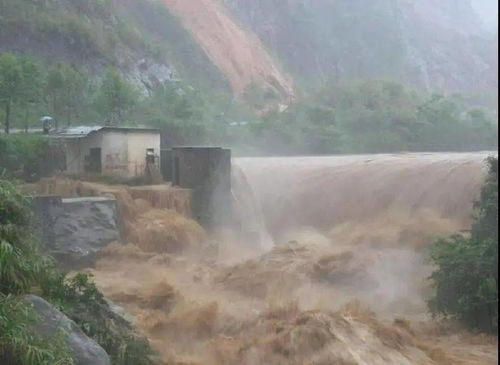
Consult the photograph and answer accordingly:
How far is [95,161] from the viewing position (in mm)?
20812

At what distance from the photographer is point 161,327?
35.7 ft

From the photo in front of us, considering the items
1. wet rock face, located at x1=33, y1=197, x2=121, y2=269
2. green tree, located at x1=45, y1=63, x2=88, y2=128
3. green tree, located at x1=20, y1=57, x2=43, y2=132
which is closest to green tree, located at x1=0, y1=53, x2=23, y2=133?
green tree, located at x1=20, y1=57, x2=43, y2=132

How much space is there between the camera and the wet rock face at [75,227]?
1555cm

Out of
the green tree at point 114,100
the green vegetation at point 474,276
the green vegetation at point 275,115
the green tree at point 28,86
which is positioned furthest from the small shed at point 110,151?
the green vegetation at point 474,276

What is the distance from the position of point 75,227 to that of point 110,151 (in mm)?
5043

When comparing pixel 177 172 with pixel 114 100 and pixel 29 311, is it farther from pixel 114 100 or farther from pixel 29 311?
pixel 29 311

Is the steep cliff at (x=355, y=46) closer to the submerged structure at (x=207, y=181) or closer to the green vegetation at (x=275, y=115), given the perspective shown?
the green vegetation at (x=275, y=115)

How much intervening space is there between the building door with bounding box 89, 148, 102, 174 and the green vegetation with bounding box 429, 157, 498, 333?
36.6 ft

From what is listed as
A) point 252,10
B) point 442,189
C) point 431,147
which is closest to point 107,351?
point 442,189

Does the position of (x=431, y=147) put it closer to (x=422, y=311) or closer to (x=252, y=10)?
(x=422, y=311)

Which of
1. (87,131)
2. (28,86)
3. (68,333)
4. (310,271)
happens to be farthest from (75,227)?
(28,86)

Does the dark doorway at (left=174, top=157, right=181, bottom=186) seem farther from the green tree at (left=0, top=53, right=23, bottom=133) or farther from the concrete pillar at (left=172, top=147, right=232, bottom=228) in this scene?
the green tree at (left=0, top=53, right=23, bottom=133)

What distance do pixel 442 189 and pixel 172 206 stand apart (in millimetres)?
7074

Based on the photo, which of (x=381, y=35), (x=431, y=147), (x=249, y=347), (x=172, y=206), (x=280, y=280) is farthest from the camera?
(x=381, y=35)
